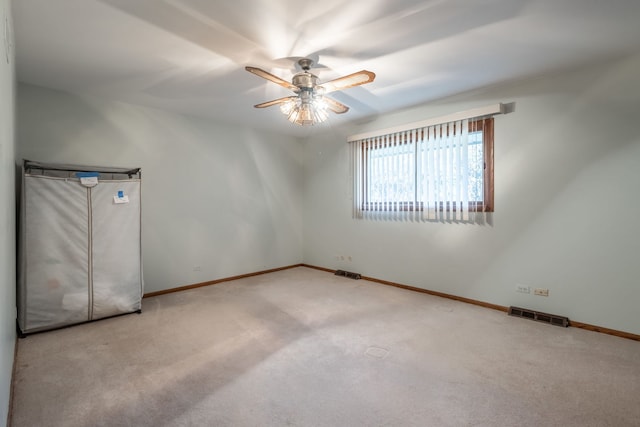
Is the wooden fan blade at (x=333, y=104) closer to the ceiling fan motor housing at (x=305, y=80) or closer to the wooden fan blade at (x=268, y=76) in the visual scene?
the ceiling fan motor housing at (x=305, y=80)

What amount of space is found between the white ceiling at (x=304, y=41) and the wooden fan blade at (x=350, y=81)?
287 mm

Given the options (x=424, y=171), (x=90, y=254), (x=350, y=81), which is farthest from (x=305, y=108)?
(x=90, y=254)

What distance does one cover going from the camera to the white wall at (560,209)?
2701 mm

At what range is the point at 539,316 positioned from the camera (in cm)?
309

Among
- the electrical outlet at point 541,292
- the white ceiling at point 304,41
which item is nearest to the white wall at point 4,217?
the white ceiling at point 304,41

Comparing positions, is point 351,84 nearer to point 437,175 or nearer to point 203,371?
point 437,175

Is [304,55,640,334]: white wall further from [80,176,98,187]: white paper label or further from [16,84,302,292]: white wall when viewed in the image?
[80,176,98,187]: white paper label

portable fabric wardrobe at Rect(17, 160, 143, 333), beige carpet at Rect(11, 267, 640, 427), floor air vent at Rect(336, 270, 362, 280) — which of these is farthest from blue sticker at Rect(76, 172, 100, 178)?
floor air vent at Rect(336, 270, 362, 280)

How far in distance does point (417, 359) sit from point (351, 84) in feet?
7.46

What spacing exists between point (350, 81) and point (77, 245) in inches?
119

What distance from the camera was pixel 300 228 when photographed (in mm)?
5820

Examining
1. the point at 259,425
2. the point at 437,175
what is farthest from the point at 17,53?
the point at 437,175

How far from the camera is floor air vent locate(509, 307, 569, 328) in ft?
9.69

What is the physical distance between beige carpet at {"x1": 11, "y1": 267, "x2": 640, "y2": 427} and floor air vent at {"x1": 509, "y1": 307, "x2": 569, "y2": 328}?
100 mm
